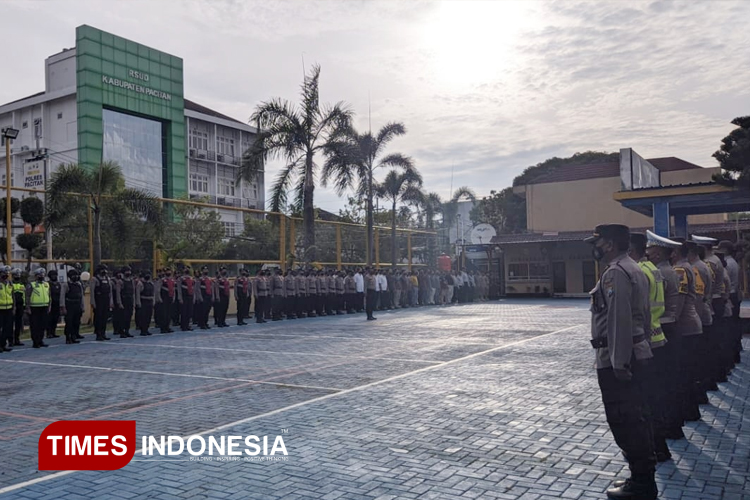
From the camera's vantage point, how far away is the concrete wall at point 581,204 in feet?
122

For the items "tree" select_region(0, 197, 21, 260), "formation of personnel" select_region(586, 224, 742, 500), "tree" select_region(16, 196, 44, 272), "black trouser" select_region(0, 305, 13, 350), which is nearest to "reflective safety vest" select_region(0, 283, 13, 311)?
"black trouser" select_region(0, 305, 13, 350)

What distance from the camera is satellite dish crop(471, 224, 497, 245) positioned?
34719 mm

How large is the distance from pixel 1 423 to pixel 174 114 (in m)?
40.1

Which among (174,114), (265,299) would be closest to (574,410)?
(265,299)

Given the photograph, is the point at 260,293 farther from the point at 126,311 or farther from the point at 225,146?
the point at 225,146

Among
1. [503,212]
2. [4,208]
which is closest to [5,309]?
[4,208]

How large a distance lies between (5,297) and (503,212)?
4405 cm

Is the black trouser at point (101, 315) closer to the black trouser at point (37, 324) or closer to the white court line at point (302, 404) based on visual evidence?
the black trouser at point (37, 324)

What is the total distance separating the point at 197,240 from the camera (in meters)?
22.6

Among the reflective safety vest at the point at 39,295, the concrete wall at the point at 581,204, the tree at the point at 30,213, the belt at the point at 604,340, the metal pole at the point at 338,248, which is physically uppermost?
the concrete wall at the point at 581,204

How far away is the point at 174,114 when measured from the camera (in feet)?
145

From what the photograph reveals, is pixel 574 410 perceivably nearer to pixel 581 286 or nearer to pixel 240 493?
pixel 240 493

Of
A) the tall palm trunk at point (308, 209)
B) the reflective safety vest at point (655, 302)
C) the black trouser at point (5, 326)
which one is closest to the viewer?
the reflective safety vest at point (655, 302)

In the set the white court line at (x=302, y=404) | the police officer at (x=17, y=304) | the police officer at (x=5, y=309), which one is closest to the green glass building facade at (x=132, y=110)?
the police officer at (x=17, y=304)
